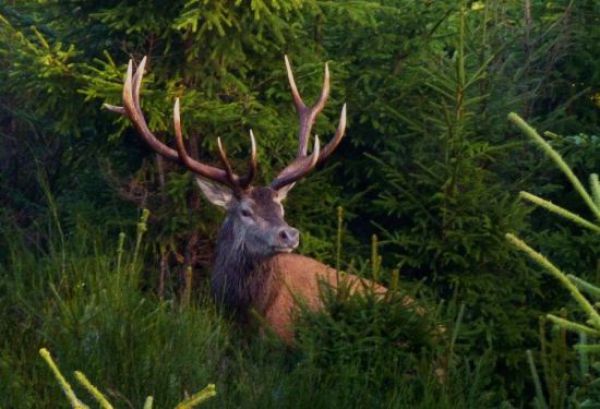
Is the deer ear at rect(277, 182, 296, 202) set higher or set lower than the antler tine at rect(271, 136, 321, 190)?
lower

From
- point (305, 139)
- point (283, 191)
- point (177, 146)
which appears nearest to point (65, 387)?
point (177, 146)

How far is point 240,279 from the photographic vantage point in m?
7.75

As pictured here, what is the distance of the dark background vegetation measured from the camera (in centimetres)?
738

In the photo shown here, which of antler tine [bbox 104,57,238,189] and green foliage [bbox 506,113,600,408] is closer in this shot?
green foliage [bbox 506,113,600,408]

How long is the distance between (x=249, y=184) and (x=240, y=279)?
1.84 ft

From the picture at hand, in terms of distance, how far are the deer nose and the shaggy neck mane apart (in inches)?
12.0

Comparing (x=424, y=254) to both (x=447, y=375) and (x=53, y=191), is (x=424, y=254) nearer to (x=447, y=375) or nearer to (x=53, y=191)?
(x=447, y=375)

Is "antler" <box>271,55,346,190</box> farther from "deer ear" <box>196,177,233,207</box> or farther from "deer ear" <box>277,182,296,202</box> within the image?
"deer ear" <box>196,177,233,207</box>

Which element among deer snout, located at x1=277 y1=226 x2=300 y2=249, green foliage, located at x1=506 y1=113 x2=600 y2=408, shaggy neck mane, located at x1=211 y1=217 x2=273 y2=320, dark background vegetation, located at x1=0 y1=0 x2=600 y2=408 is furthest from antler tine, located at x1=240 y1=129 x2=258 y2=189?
green foliage, located at x1=506 y1=113 x2=600 y2=408

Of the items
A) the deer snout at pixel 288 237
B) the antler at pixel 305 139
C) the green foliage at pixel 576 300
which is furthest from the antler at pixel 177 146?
the green foliage at pixel 576 300

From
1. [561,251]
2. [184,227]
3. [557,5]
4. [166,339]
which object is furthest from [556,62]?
[166,339]

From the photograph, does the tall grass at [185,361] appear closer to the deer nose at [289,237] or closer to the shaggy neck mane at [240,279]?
the deer nose at [289,237]

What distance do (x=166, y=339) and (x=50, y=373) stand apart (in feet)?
2.00

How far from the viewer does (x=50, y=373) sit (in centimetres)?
502
